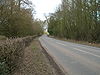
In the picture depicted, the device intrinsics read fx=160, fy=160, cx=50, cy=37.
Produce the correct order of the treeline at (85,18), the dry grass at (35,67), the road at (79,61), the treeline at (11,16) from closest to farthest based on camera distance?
the dry grass at (35,67)
the road at (79,61)
the treeline at (11,16)
the treeline at (85,18)

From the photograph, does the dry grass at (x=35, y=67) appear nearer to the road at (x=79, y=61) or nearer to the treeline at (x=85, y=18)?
the road at (x=79, y=61)

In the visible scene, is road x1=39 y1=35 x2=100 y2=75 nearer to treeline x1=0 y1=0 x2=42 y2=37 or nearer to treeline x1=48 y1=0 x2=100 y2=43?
treeline x1=0 y1=0 x2=42 y2=37

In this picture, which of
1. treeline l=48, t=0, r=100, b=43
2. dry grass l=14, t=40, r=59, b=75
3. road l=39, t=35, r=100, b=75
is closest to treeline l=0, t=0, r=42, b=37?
road l=39, t=35, r=100, b=75

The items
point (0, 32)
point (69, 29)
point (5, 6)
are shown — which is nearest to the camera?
point (5, 6)

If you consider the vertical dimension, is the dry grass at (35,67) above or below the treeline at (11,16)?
below

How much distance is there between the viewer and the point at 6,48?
6.60 meters

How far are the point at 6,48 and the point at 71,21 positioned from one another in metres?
47.0

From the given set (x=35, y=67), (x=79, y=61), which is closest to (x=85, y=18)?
(x=79, y=61)

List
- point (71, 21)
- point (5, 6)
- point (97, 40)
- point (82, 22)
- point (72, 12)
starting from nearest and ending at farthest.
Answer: point (5, 6) < point (97, 40) < point (82, 22) < point (72, 12) < point (71, 21)

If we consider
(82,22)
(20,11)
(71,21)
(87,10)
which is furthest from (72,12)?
(20,11)

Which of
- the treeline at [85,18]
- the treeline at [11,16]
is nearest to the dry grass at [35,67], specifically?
the treeline at [11,16]

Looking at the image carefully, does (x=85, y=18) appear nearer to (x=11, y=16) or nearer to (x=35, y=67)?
(x=11, y=16)

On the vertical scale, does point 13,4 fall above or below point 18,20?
above

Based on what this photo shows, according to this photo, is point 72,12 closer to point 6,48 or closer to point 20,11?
point 20,11
